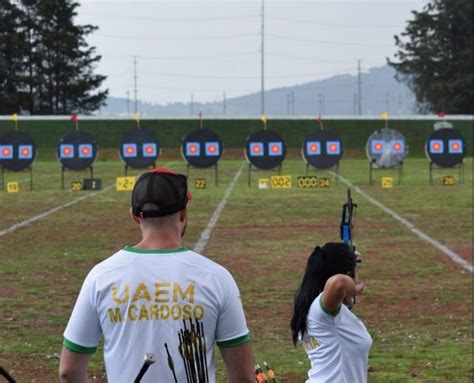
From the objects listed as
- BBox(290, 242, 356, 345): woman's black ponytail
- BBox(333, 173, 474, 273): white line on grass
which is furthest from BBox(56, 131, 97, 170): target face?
BBox(290, 242, 356, 345): woman's black ponytail

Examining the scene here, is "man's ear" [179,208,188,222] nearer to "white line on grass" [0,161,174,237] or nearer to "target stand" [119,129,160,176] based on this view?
"white line on grass" [0,161,174,237]

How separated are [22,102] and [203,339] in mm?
60109

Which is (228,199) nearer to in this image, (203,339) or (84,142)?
(84,142)

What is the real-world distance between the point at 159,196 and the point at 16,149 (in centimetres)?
2560

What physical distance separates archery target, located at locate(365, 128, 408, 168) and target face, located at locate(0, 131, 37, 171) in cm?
935

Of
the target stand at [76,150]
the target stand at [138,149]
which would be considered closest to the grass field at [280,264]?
the target stand at [76,150]

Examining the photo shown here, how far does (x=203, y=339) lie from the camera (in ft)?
9.27

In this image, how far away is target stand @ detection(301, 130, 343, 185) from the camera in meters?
28.1

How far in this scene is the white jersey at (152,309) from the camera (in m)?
2.82

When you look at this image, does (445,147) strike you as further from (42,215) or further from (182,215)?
(182,215)

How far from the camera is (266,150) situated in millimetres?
28312

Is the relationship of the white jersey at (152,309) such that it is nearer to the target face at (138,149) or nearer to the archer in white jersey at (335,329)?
the archer in white jersey at (335,329)

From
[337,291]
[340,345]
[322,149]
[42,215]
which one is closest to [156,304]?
[337,291]

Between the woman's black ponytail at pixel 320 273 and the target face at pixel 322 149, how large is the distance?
78.4ft
